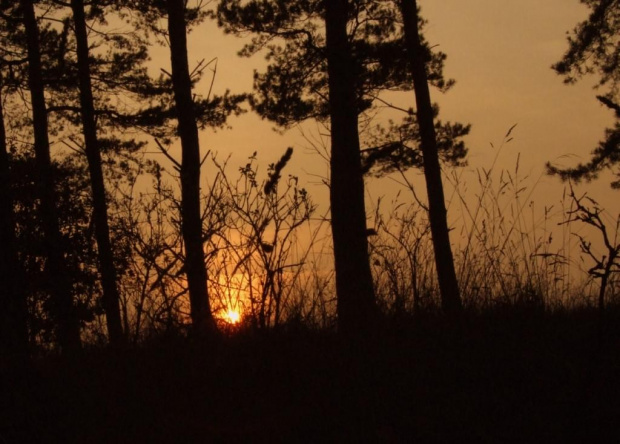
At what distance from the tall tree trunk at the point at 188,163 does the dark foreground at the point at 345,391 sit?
2.53 meters

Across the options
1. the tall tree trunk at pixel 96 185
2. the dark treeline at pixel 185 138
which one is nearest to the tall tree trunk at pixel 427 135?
the dark treeline at pixel 185 138

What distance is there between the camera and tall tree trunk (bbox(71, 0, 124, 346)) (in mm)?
12414

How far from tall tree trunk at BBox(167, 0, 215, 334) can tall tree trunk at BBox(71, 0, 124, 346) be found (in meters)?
4.59

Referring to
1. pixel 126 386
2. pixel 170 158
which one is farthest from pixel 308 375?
pixel 170 158

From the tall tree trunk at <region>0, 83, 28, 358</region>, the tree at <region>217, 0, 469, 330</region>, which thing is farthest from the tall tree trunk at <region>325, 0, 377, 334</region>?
the tall tree trunk at <region>0, 83, 28, 358</region>

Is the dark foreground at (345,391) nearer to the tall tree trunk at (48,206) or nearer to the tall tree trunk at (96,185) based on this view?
the tall tree trunk at (48,206)

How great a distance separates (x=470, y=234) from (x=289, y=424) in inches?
163

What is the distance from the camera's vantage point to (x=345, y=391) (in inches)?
155

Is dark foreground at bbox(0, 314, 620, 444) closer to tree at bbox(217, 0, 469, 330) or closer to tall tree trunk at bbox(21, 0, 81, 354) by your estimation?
tree at bbox(217, 0, 469, 330)

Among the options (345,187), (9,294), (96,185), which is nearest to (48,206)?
(96,185)

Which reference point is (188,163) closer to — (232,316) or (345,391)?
(232,316)

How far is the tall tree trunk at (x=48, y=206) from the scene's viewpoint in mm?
11430

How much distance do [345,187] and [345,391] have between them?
3.98 metres

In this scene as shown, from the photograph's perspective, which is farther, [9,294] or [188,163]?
[188,163]
